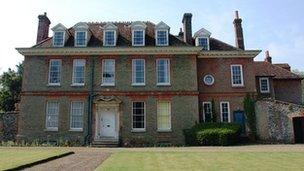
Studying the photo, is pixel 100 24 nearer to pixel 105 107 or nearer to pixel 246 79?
pixel 105 107

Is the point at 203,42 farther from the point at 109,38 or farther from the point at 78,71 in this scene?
the point at 78,71

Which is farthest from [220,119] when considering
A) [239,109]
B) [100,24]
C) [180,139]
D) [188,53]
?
[100,24]

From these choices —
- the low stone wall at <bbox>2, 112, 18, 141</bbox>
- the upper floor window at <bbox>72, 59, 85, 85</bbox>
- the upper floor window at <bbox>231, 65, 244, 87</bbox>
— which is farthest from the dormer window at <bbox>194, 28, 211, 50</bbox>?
the low stone wall at <bbox>2, 112, 18, 141</bbox>

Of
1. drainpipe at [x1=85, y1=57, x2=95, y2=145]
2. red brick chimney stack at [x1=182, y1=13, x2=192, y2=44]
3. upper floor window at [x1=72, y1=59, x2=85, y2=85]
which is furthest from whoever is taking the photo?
red brick chimney stack at [x1=182, y1=13, x2=192, y2=44]

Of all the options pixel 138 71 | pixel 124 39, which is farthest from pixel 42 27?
pixel 138 71

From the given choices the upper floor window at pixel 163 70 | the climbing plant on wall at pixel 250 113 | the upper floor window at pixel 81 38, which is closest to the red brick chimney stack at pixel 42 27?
the upper floor window at pixel 81 38

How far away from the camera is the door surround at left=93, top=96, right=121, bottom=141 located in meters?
27.3

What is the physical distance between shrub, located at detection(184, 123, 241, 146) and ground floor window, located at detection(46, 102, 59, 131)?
1144 centimetres

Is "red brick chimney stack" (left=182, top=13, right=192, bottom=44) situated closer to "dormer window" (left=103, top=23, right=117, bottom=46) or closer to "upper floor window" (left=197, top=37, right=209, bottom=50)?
"upper floor window" (left=197, top=37, right=209, bottom=50)

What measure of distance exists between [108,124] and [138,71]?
5.44 meters

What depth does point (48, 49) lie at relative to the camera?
92.8 ft

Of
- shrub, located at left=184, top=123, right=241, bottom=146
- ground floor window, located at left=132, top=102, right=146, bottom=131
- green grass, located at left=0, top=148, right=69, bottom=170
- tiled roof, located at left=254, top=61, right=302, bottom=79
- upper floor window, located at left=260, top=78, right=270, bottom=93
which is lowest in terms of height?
green grass, located at left=0, top=148, right=69, bottom=170

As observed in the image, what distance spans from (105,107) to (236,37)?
1456cm

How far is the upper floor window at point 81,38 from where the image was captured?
1144 inches
